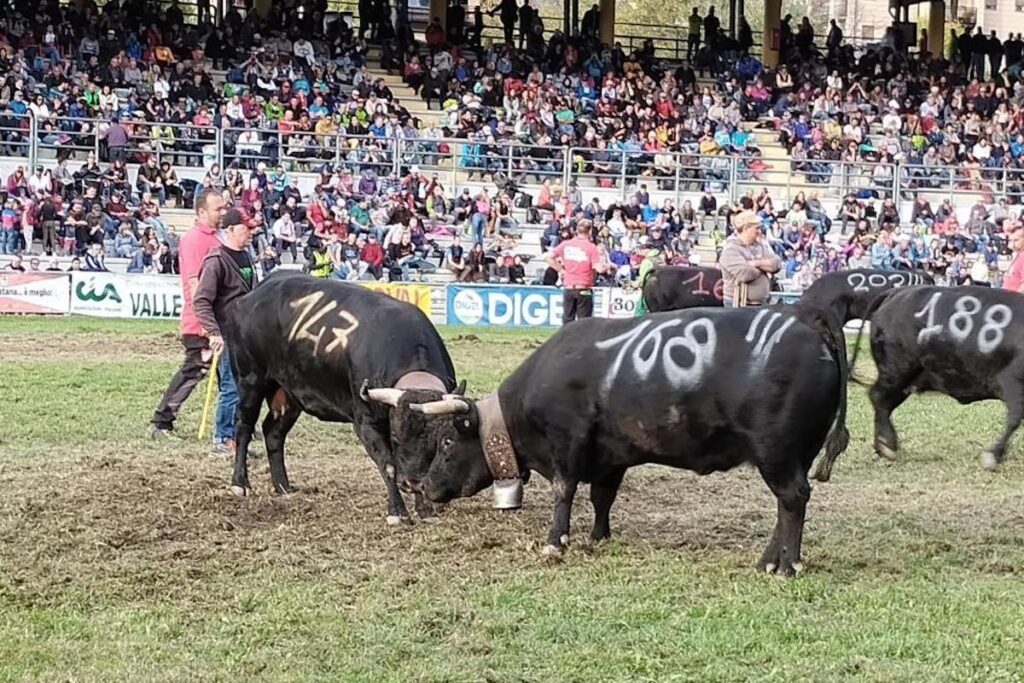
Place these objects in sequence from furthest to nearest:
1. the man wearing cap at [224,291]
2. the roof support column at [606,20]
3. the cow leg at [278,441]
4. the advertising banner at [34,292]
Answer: the roof support column at [606,20] < the advertising banner at [34,292] < the man wearing cap at [224,291] < the cow leg at [278,441]

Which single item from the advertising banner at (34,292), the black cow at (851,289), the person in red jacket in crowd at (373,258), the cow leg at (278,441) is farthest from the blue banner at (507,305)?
the cow leg at (278,441)

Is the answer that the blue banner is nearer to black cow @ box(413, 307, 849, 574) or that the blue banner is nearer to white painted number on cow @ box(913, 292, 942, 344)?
white painted number on cow @ box(913, 292, 942, 344)

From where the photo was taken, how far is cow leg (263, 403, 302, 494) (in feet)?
30.3

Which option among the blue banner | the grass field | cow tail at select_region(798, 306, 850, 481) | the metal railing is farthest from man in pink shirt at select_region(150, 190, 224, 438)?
the metal railing

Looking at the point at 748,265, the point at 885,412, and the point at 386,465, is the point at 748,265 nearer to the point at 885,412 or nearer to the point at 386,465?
the point at 885,412

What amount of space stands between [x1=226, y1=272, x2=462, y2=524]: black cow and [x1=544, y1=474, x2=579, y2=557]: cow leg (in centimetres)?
83

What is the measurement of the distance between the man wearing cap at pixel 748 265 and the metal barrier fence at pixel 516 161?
17416 mm

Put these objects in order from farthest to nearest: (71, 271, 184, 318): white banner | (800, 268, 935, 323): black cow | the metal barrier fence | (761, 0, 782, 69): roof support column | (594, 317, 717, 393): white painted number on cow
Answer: (761, 0, 782, 69): roof support column
the metal barrier fence
(71, 271, 184, 318): white banner
(800, 268, 935, 323): black cow
(594, 317, 717, 393): white painted number on cow

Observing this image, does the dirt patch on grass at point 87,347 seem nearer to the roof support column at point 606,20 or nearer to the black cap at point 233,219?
the black cap at point 233,219

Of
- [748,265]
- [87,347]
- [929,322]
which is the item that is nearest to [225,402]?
[748,265]

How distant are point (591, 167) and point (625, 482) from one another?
2320 cm

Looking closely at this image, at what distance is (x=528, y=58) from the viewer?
36.7 metres

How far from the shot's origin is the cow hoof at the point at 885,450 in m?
11.1

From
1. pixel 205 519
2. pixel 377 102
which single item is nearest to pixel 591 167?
pixel 377 102
